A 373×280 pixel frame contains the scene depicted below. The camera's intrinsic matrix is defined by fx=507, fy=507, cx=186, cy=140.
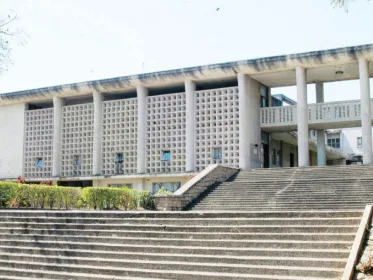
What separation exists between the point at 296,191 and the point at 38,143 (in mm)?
15738

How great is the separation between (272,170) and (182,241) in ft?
33.2

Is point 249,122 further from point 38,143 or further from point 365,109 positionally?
point 38,143

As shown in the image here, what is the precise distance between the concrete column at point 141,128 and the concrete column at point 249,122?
4558 mm

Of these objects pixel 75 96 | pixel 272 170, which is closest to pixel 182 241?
pixel 272 170

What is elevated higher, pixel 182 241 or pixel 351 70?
pixel 351 70

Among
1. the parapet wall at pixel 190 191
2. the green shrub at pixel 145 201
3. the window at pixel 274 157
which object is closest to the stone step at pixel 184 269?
the parapet wall at pixel 190 191

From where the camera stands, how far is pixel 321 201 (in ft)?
41.8

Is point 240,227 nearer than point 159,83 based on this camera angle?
Yes

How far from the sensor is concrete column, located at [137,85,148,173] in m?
22.6

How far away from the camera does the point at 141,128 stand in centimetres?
2270

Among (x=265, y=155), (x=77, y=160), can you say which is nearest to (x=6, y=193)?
(x=77, y=160)

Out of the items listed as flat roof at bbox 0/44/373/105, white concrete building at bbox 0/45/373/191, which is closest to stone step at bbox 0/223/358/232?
white concrete building at bbox 0/45/373/191

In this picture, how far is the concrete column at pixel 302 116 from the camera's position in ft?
65.6

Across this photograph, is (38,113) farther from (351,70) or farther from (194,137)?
(351,70)
